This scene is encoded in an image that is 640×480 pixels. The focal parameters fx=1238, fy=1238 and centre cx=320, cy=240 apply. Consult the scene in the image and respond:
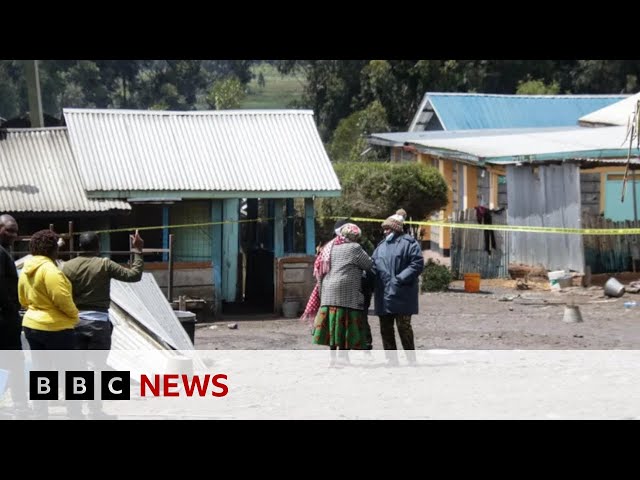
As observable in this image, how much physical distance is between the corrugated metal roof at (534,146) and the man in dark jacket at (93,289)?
1407cm

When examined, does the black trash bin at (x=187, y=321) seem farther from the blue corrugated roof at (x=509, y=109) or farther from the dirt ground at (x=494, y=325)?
the blue corrugated roof at (x=509, y=109)

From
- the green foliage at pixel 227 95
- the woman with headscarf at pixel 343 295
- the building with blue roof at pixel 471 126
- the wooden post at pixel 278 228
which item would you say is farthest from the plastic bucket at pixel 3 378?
the green foliage at pixel 227 95

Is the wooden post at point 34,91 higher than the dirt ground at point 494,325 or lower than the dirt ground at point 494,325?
higher

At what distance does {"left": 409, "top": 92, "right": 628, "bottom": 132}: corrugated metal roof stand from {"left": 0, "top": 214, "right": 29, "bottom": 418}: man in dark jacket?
28319mm

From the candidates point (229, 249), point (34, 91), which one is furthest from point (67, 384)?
point (34, 91)

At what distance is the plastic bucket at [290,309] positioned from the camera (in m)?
20.3

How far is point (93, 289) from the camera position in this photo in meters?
9.38

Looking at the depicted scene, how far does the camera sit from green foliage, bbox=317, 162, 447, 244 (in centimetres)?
2461

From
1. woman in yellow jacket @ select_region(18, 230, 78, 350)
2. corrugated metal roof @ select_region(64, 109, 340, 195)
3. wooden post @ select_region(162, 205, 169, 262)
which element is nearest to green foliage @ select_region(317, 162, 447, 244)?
corrugated metal roof @ select_region(64, 109, 340, 195)

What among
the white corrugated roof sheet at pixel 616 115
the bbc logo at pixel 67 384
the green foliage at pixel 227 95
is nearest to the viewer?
the bbc logo at pixel 67 384

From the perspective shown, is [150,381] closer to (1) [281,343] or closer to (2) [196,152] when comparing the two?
(1) [281,343]

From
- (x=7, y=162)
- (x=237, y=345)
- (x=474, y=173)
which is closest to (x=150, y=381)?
(x=237, y=345)

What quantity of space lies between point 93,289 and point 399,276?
3.32 metres

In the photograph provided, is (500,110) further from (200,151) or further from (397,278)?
(397,278)
